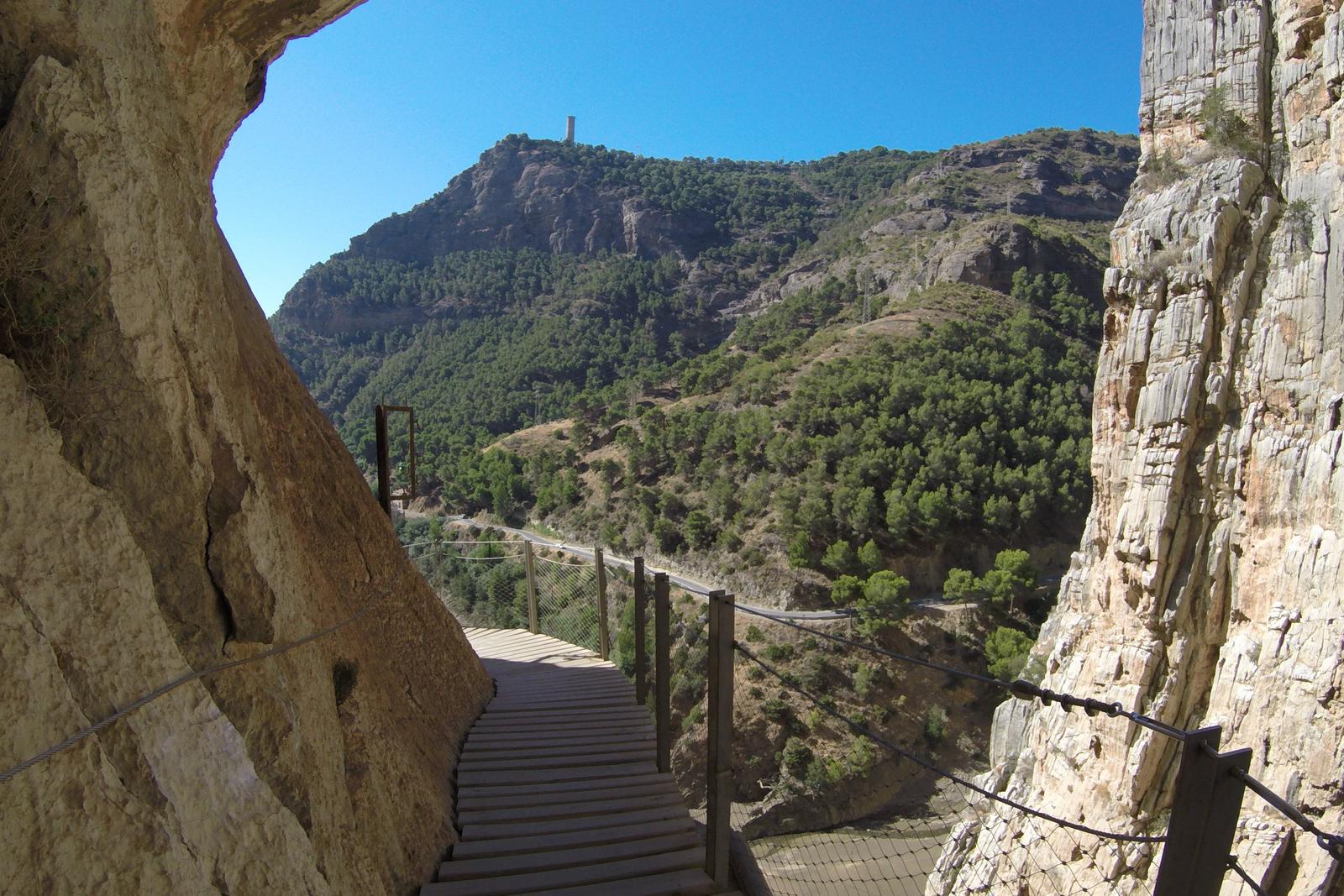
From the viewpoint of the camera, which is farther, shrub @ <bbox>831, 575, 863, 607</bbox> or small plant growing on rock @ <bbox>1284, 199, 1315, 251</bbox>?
shrub @ <bbox>831, 575, 863, 607</bbox>

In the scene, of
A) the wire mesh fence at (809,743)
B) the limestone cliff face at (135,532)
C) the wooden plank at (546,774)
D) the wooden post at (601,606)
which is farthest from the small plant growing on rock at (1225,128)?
the limestone cliff face at (135,532)

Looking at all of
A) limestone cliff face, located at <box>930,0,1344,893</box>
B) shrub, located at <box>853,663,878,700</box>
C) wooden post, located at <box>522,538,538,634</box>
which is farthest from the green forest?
wooden post, located at <box>522,538,538,634</box>

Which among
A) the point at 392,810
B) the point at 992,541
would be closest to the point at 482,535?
the point at 992,541

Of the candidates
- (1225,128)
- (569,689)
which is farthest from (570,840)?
(1225,128)

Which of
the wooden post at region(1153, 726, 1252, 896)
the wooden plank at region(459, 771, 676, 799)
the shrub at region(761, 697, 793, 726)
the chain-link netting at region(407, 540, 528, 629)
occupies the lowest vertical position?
the shrub at region(761, 697, 793, 726)

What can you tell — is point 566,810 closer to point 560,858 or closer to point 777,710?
point 560,858

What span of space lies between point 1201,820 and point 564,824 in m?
2.82

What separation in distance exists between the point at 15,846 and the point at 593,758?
3.39 m

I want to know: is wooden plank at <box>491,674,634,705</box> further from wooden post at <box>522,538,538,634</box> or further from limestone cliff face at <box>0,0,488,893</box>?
limestone cliff face at <box>0,0,488,893</box>

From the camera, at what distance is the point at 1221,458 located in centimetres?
1022

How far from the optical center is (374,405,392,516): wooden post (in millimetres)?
5945

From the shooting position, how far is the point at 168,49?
286cm

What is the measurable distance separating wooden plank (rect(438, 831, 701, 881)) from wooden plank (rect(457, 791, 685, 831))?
273 millimetres

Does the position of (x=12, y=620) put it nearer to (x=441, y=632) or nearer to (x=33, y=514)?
(x=33, y=514)
